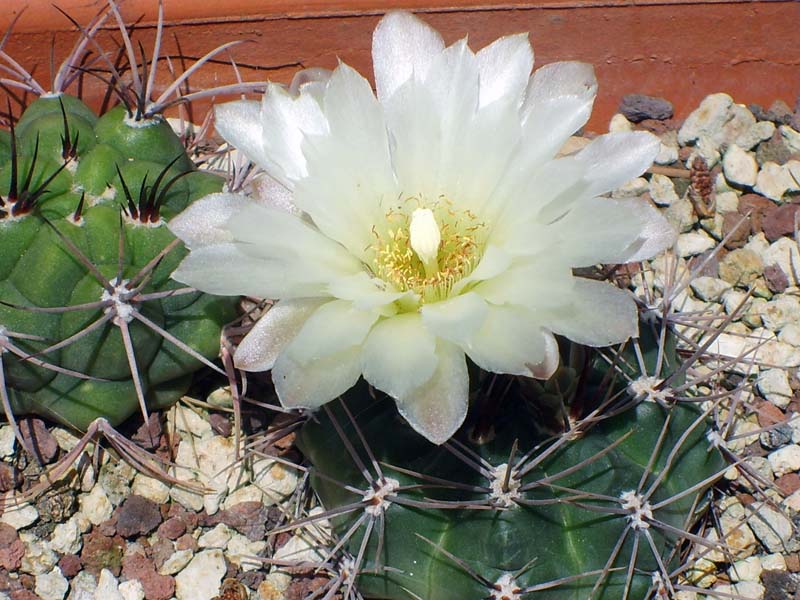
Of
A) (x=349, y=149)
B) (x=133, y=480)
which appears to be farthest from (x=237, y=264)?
(x=133, y=480)

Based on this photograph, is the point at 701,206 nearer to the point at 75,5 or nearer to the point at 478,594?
the point at 478,594

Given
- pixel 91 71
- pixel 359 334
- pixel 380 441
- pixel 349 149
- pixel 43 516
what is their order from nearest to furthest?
pixel 359 334, pixel 349 149, pixel 380 441, pixel 43 516, pixel 91 71

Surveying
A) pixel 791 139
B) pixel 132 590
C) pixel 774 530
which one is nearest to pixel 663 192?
pixel 791 139

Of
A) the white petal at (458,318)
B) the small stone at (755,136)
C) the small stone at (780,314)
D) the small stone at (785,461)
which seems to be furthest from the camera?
the small stone at (755,136)

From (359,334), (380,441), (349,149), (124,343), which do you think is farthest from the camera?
(124,343)

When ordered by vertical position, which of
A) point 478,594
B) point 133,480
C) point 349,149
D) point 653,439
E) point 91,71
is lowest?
point 133,480

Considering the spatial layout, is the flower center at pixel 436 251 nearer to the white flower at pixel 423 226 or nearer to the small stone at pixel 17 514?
the white flower at pixel 423 226

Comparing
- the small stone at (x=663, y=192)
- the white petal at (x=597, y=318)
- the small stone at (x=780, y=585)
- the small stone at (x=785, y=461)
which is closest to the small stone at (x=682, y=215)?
the small stone at (x=663, y=192)
